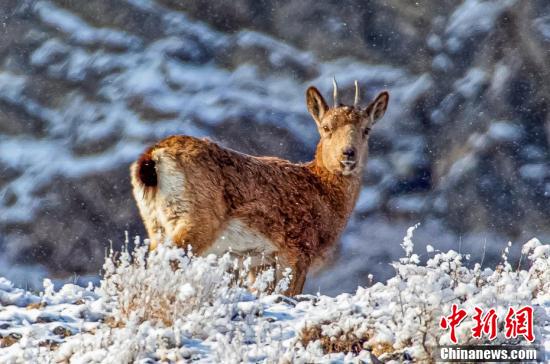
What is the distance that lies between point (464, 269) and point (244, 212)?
8.65 ft

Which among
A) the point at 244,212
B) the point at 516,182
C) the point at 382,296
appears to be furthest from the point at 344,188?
the point at 516,182

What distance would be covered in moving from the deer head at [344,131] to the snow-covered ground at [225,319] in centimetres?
366

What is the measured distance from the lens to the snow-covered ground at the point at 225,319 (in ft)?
17.6

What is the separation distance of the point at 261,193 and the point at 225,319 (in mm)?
3520

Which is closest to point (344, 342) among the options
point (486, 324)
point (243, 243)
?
point (486, 324)

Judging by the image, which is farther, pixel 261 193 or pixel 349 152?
pixel 349 152

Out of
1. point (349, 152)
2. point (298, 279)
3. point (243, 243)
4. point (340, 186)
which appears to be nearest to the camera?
point (243, 243)

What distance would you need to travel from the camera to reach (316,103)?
11.1 m

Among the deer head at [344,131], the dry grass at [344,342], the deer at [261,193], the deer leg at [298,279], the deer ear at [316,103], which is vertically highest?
the deer ear at [316,103]

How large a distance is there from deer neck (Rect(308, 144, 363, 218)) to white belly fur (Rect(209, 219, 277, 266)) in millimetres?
1215

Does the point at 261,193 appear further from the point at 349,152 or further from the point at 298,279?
the point at 349,152

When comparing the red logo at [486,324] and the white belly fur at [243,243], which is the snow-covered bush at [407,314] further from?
the white belly fur at [243,243]

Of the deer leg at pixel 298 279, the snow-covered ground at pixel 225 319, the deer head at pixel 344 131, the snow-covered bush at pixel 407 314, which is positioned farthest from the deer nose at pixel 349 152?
the snow-covered bush at pixel 407 314

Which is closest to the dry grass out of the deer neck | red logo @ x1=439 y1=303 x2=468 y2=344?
red logo @ x1=439 y1=303 x2=468 y2=344
